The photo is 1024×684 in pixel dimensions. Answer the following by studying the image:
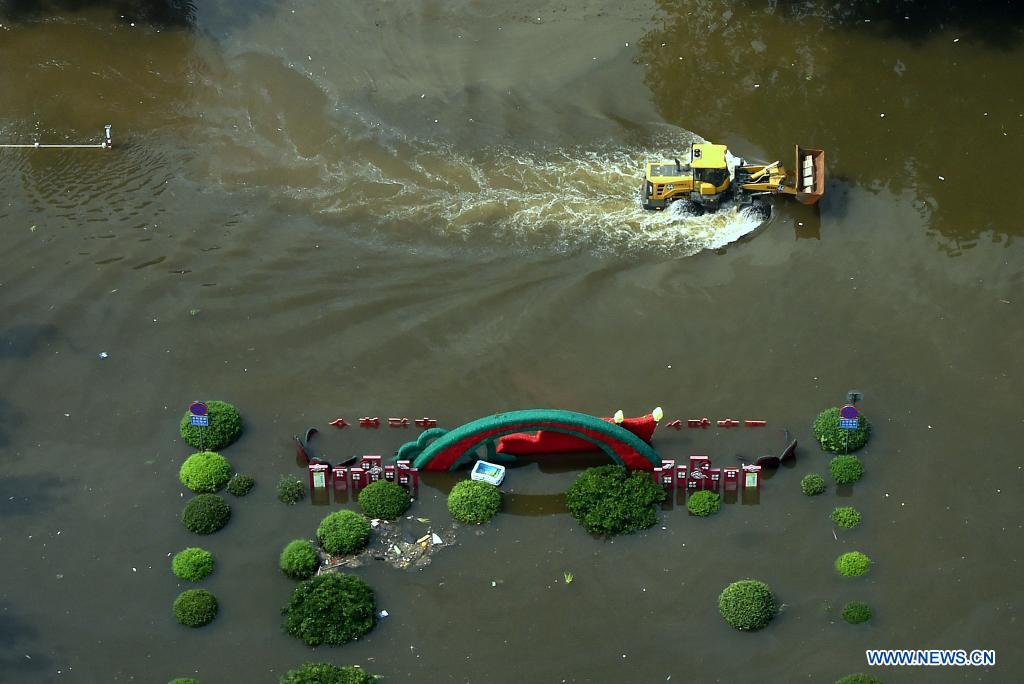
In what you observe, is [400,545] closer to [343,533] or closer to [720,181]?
[343,533]

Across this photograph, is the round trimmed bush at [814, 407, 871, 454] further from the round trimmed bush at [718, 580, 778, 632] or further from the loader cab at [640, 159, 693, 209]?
the loader cab at [640, 159, 693, 209]

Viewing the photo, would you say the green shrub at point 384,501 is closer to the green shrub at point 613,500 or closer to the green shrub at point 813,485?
the green shrub at point 613,500

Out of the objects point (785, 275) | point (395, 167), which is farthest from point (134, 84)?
point (785, 275)

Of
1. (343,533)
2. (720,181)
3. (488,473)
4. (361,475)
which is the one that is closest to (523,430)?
(488,473)

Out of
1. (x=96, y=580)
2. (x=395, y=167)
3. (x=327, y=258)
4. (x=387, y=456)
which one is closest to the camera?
(x=96, y=580)

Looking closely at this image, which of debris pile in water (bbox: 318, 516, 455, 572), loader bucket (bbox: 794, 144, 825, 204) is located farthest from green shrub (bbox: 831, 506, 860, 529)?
loader bucket (bbox: 794, 144, 825, 204)

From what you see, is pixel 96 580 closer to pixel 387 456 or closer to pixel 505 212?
pixel 387 456
